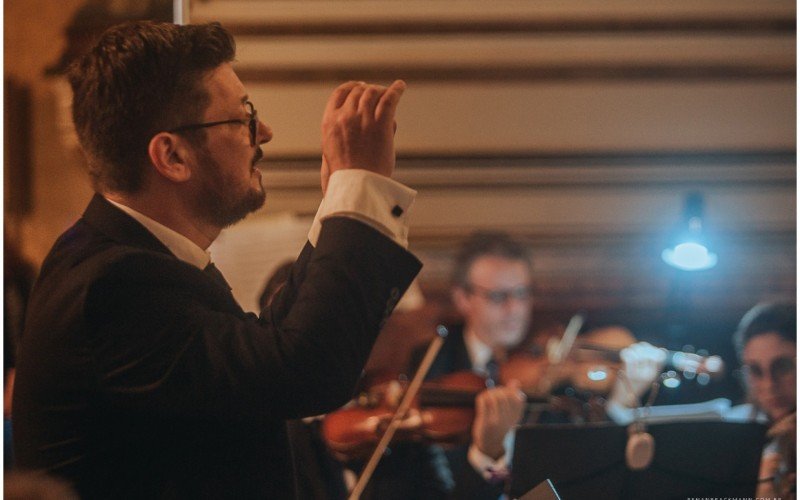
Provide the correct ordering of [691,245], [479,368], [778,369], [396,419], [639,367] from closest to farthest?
1. [778,369]
2. [396,419]
3. [691,245]
4. [479,368]
5. [639,367]

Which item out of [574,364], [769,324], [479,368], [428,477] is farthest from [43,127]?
[574,364]

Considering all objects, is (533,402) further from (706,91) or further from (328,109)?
(328,109)

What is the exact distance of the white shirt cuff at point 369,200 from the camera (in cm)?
105

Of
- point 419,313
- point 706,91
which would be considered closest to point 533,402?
point 419,313

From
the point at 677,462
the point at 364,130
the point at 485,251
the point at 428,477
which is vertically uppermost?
the point at 485,251

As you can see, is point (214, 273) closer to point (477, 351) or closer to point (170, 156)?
point (170, 156)

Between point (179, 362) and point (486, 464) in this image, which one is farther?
point (486, 464)

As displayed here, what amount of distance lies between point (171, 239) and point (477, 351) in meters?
2.29

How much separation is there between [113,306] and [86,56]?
35 centimetres

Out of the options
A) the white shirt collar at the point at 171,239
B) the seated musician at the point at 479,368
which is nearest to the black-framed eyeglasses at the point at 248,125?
the white shirt collar at the point at 171,239

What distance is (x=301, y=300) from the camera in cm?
101

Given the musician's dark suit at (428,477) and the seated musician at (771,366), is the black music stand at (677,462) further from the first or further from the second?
the musician's dark suit at (428,477)

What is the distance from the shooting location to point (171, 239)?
3.93 ft

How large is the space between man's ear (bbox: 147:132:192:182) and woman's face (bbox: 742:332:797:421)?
1971mm
